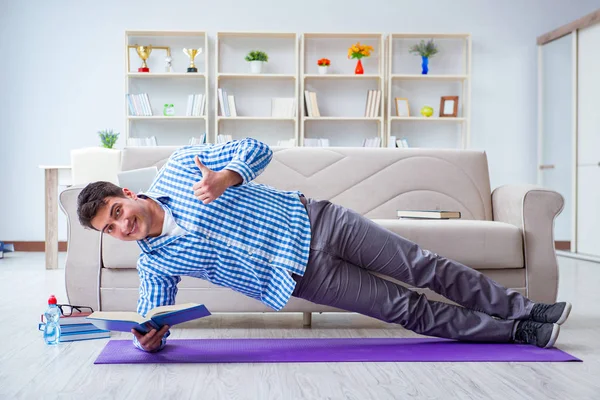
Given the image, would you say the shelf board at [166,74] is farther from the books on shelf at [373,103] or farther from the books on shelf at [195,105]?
the books on shelf at [373,103]

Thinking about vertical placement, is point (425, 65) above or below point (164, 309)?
above

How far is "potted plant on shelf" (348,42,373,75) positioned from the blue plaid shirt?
14.5 feet

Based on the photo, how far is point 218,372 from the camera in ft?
6.45

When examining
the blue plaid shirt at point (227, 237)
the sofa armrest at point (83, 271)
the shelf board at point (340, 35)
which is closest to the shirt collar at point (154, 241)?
the blue plaid shirt at point (227, 237)

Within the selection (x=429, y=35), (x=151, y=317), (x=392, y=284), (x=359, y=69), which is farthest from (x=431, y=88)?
(x=151, y=317)

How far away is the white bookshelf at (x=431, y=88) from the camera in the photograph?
6.57 meters

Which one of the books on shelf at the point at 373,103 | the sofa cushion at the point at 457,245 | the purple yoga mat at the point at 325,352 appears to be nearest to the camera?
the purple yoga mat at the point at 325,352

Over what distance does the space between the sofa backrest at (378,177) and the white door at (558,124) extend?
321cm

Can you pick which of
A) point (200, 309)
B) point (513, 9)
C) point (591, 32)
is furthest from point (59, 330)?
point (513, 9)

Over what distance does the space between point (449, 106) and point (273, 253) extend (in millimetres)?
4749

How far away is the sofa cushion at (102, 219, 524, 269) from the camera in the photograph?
2.62 meters

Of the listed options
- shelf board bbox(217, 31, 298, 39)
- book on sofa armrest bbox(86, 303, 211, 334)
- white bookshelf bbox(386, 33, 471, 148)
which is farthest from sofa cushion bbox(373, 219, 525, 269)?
shelf board bbox(217, 31, 298, 39)

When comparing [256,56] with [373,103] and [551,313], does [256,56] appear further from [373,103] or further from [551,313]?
[551,313]

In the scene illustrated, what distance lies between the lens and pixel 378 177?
3199 mm
